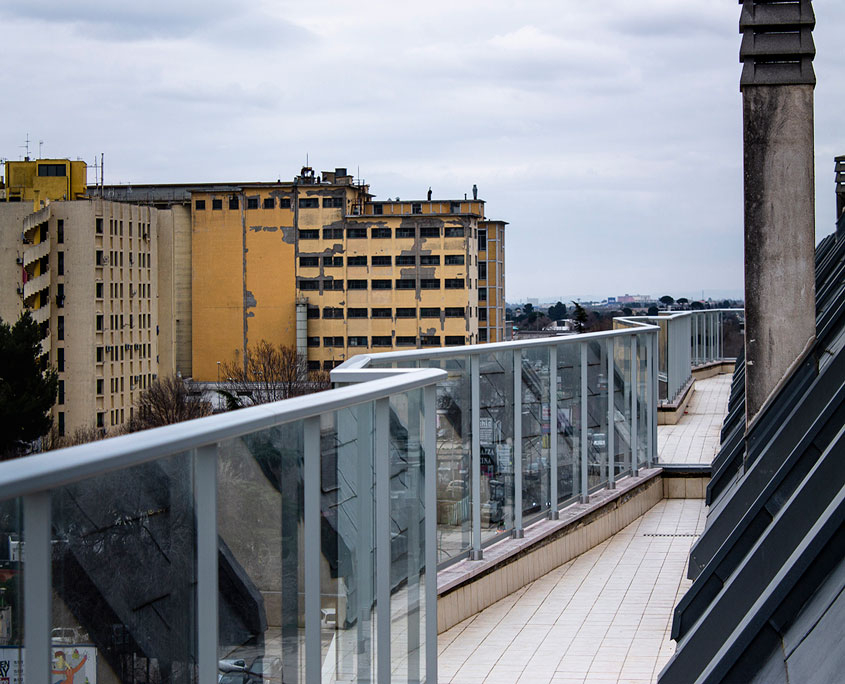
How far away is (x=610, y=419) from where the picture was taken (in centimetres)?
1038

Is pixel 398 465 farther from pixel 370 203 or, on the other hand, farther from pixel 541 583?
pixel 370 203

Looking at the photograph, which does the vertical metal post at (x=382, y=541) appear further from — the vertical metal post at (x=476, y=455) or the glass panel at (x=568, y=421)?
the glass panel at (x=568, y=421)

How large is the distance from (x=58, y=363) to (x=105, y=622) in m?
79.5

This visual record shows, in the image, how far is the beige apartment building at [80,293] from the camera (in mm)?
76062

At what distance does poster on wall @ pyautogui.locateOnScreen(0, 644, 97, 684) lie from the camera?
1.70 m

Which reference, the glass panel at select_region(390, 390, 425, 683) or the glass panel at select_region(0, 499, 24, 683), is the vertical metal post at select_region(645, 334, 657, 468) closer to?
the glass panel at select_region(390, 390, 425, 683)

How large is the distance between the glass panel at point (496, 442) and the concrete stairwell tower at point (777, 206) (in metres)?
1.76

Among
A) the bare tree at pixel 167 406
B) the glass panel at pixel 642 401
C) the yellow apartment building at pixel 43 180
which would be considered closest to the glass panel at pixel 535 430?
the glass panel at pixel 642 401

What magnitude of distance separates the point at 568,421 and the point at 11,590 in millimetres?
7663

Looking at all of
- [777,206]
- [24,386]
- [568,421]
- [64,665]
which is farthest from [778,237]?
[24,386]

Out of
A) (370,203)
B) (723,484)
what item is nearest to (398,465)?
(723,484)

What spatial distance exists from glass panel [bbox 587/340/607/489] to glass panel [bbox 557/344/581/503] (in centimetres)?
31

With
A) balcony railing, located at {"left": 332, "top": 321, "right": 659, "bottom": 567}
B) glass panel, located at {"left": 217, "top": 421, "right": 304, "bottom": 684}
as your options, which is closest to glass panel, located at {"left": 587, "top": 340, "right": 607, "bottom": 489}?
balcony railing, located at {"left": 332, "top": 321, "right": 659, "bottom": 567}

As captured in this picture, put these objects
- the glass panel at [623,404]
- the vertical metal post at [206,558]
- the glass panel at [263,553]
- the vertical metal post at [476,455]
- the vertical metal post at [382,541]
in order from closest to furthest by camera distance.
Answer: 1. the vertical metal post at [206,558]
2. the glass panel at [263,553]
3. the vertical metal post at [382,541]
4. the vertical metal post at [476,455]
5. the glass panel at [623,404]
